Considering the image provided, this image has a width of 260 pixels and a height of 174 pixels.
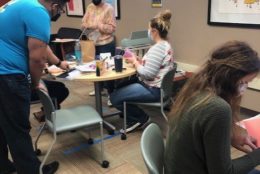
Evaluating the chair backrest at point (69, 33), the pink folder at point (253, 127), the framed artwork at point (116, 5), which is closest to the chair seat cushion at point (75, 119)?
the pink folder at point (253, 127)

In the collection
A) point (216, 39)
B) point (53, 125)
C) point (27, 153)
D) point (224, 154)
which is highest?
point (216, 39)

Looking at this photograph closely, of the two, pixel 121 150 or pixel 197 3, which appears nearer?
pixel 121 150

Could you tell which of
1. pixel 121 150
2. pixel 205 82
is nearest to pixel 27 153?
pixel 121 150

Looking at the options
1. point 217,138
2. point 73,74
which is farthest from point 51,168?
point 217,138

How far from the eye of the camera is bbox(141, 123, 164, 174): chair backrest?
3.54 ft

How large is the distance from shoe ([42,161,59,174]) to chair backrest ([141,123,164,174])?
1.27 m

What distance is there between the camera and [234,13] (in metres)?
3.01

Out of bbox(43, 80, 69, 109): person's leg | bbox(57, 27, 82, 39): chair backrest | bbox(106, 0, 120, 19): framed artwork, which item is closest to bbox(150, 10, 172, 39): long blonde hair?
bbox(43, 80, 69, 109): person's leg

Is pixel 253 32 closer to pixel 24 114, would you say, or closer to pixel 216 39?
pixel 216 39

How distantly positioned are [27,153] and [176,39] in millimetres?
2447

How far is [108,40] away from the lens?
12.4ft

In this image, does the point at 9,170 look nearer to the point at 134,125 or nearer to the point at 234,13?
the point at 134,125

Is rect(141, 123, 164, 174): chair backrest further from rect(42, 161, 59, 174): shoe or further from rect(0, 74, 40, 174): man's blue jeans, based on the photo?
rect(42, 161, 59, 174): shoe

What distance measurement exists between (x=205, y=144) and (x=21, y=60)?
127 cm
